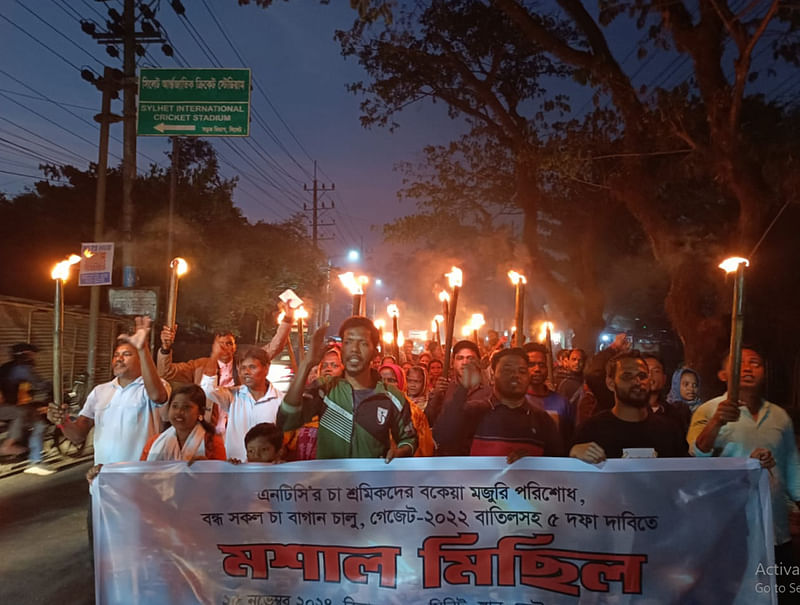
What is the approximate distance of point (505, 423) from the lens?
13.4 ft

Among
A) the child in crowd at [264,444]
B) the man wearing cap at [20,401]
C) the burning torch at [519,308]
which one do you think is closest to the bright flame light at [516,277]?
the burning torch at [519,308]

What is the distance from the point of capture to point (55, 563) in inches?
217

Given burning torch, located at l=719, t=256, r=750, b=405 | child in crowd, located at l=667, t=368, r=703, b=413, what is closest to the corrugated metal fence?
child in crowd, located at l=667, t=368, r=703, b=413

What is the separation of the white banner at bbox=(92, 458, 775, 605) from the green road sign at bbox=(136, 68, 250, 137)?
8698 mm

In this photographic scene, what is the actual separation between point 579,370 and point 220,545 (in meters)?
5.15

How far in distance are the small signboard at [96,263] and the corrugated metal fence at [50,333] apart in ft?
5.03

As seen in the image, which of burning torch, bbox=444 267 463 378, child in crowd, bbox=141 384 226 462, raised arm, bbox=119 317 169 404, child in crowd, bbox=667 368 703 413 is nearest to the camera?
child in crowd, bbox=141 384 226 462

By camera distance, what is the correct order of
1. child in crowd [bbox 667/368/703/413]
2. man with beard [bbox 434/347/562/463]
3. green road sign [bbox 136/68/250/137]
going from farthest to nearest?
green road sign [bbox 136/68/250/137]
child in crowd [bbox 667/368/703/413]
man with beard [bbox 434/347/562/463]

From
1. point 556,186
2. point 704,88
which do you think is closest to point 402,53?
point 556,186

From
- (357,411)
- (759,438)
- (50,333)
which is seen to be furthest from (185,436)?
(50,333)

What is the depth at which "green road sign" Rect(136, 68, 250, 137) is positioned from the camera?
1129 centimetres

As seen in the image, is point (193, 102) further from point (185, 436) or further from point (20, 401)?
Result: point (185, 436)

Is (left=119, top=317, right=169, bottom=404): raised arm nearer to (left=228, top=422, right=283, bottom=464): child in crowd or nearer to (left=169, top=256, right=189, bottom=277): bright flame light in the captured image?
(left=169, top=256, right=189, bottom=277): bright flame light

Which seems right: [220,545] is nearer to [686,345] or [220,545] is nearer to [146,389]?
[146,389]
